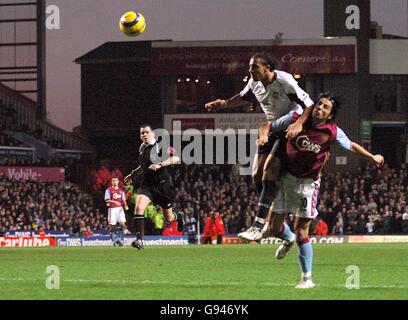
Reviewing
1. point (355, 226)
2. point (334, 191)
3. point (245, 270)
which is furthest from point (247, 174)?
point (245, 270)

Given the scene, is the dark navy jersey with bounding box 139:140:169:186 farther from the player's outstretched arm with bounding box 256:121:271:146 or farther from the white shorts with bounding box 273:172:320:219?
the white shorts with bounding box 273:172:320:219

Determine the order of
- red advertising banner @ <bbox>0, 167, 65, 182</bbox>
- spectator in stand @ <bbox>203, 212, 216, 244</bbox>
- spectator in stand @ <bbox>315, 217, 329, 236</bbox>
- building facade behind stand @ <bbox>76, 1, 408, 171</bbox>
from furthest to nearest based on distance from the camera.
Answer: building facade behind stand @ <bbox>76, 1, 408, 171</bbox> < red advertising banner @ <bbox>0, 167, 65, 182</bbox> < spectator in stand @ <bbox>315, 217, 329, 236</bbox> < spectator in stand @ <bbox>203, 212, 216, 244</bbox>

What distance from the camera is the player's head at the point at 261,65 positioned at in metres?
13.8

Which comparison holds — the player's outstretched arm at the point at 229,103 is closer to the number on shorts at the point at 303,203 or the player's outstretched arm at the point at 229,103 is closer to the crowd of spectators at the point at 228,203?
the number on shorts at the point at 303,203

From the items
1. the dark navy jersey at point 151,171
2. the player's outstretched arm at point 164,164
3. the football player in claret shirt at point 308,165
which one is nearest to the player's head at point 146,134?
the dark navy jersey at point 151,171

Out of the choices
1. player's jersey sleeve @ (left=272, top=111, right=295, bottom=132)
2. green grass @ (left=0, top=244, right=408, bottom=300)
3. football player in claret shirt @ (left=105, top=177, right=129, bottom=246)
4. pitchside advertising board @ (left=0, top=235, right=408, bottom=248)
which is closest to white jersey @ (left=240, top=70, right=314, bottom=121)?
player's jersey sleeve @ (left=272, top=111, right=295, bottom=132)

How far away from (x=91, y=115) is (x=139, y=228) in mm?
41830

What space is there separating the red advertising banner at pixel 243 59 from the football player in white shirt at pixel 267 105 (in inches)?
1530

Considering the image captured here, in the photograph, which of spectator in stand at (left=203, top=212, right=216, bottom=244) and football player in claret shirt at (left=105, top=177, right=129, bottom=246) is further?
spectator in stand at (left=203, top=212, right=216, bottom=244)

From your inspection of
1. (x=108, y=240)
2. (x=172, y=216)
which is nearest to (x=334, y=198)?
(x=108, y=240)

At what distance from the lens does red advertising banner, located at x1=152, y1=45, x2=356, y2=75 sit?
5341cm

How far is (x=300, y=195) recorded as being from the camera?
1326cm

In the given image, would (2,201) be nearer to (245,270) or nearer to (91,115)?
(91,115)

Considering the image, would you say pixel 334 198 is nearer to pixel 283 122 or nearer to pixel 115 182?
pixel 115 182
